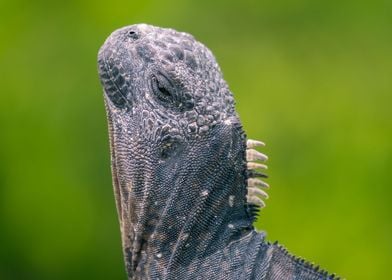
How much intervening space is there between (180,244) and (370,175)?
12.1 ft

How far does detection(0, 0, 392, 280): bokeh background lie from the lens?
20.7 feet

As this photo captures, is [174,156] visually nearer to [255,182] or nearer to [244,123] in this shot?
[255,182]

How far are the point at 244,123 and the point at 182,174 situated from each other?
3.39m

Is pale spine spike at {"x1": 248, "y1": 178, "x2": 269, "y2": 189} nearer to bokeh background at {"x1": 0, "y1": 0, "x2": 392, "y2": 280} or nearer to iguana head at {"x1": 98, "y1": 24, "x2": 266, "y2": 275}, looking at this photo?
iguana head at {"x1": 98, "y1": 24, "x2": 266, "y2": 275}

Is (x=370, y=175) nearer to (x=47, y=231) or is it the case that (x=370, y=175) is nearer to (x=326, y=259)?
(x=326, y=259)

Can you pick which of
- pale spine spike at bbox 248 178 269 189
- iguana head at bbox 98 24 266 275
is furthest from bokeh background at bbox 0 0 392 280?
iguana head at bbox 98 24 266 275

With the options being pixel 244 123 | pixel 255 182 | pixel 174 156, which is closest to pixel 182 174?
pixel 174 156

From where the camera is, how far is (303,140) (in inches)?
251

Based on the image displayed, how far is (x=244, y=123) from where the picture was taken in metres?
6.30

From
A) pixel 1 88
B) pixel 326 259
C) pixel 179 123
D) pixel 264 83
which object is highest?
pixel 264 83

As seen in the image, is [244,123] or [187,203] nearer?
[187,203]

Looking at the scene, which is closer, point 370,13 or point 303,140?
point 303,140

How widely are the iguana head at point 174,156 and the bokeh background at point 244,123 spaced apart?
10.4ft

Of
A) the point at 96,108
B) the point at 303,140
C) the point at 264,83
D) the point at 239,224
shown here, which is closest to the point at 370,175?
the point at 303,140
